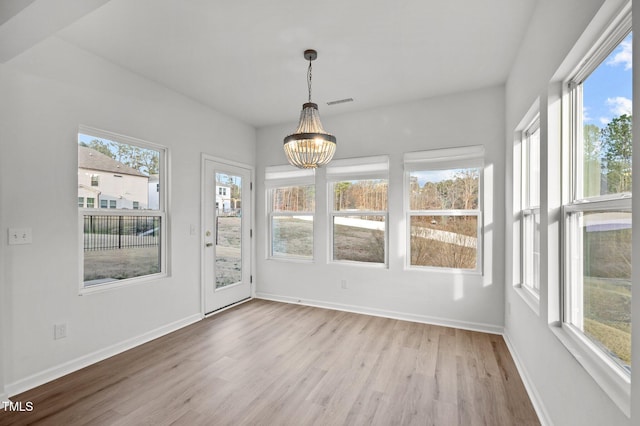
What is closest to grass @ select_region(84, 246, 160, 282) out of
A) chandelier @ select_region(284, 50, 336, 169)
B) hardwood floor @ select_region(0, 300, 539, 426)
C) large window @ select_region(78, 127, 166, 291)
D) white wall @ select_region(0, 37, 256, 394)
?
large window @ select_region(78, 127, 166, 291)

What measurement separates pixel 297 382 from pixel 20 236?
240 centimetres

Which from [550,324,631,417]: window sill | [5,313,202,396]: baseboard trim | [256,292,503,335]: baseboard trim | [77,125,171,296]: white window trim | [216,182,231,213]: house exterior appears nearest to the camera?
[550,324,631,417]: window sill

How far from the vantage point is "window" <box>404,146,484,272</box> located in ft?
11.8

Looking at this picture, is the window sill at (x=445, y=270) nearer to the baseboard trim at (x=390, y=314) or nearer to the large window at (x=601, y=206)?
the baseboard trim at (x=390, y=314)

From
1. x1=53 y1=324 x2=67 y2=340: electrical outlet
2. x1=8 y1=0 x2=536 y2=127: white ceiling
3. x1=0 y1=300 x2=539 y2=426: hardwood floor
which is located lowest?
x1=0 y1=300 x2=539 y2=426: hardwood floor

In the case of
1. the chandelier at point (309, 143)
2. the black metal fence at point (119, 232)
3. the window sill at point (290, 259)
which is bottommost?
the window sill at point (290, 259)

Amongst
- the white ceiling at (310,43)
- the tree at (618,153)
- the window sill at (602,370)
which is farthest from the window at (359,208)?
the tree at (618,153)

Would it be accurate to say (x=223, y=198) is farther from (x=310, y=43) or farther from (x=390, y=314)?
(x=390, y=314)

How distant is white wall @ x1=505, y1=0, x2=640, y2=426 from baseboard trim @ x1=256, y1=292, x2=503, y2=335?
0.62 meters

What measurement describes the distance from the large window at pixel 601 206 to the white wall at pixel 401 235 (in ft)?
5.76

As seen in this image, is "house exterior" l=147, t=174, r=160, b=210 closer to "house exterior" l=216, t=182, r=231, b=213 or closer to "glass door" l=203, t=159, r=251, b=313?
"glass door" l=203, t=159, r=251, b=313

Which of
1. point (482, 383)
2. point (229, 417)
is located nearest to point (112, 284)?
point (229, 417)

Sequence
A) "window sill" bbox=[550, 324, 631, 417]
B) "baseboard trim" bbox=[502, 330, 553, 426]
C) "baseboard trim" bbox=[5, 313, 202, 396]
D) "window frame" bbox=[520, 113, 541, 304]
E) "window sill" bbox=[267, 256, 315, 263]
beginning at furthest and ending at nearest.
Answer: "window sill" bbox=[267, 256, 315, 263] → "window frame" bbox=[520, 113, 541, 304] → "baseboard trim" bbox=[5, 313, 202, 396] → "baseboard trim" bbox=[502, 330, 553, 426] → "window sill" bbox=[550, 324, 631, 417]

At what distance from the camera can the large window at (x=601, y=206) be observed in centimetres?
125
